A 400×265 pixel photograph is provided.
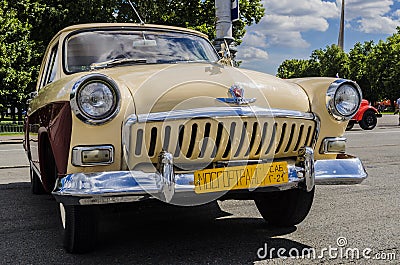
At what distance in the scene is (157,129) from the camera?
3363 millimetres

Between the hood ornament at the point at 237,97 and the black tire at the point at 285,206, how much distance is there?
38.6 inches

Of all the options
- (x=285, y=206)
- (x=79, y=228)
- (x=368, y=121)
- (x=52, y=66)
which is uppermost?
(x=52, y=66)

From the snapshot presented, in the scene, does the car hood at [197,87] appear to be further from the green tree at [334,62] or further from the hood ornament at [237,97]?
the green tree at [334,62]

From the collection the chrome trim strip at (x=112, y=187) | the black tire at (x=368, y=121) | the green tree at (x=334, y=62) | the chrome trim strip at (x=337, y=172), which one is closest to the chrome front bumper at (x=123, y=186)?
the chrome trim strip at (x=112, y=187)

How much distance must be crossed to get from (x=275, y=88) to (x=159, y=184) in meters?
1.20

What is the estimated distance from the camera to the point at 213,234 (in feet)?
14.4

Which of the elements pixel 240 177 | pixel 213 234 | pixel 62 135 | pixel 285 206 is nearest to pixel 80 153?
pixel 62 135

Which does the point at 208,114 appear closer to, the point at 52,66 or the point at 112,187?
the point at 112,187

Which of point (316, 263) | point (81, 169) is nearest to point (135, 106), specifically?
point (81, 169)

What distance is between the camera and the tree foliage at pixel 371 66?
59.7 m

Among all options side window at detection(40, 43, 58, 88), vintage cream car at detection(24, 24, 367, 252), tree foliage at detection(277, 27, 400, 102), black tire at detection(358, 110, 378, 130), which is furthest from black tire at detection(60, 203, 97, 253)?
tree foliage at detection(277, 27, 400, 102)

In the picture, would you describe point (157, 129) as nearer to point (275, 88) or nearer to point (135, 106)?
point (135, 106)

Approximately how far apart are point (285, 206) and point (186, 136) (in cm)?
150

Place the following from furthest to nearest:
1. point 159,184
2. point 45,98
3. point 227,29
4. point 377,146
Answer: point 377,146 < point 227,29 < point 45,98 < point 159,184
